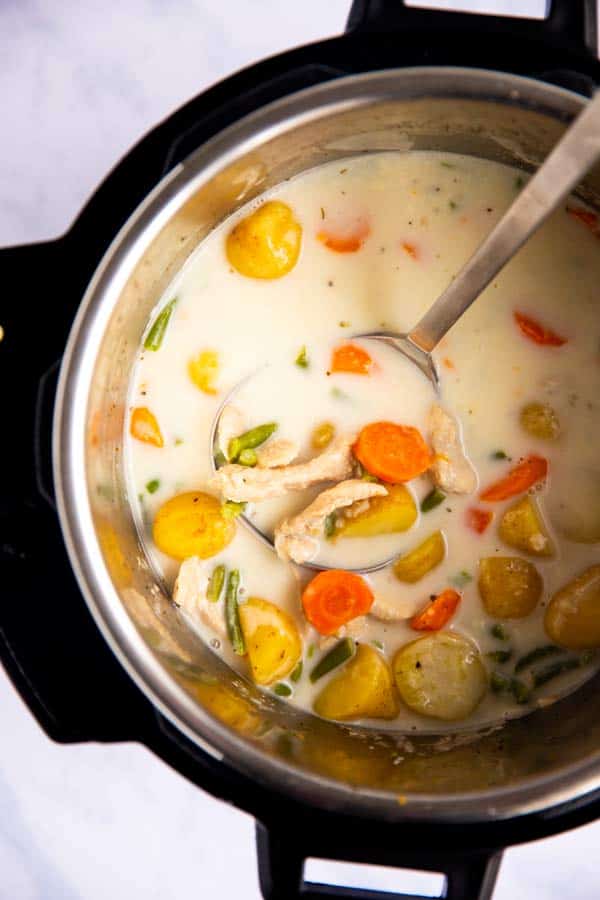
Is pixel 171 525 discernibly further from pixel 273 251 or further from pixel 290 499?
pixel 273 251

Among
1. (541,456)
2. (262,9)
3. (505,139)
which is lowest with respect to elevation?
(541,456)

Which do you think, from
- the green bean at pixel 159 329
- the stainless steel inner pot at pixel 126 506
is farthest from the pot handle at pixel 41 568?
the green bean at pixel 159 329

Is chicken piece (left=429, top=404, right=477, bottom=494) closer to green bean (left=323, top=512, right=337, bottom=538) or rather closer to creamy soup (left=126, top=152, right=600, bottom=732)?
creamy soup (left=126, top=152, right=600, bottom=732)

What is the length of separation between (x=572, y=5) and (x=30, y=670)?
1600mm

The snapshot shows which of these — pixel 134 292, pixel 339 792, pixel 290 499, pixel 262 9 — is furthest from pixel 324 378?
pixel 262 9

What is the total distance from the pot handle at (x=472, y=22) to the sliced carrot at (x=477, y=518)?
89cm

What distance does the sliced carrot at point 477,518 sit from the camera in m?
1.80

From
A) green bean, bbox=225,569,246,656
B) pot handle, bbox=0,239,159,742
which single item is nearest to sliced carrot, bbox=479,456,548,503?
green bean, bbox=225,569,246,656

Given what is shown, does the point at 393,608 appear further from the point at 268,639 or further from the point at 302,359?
the point at 302,359

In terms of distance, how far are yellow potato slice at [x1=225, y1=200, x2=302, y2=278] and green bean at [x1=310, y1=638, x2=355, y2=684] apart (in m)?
0.78

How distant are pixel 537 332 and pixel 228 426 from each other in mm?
669

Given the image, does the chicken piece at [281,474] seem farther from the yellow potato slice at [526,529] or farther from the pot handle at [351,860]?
the pot handle at [351,860]

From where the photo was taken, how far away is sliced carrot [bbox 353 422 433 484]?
1.76m

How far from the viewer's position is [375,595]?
71.3 inches
